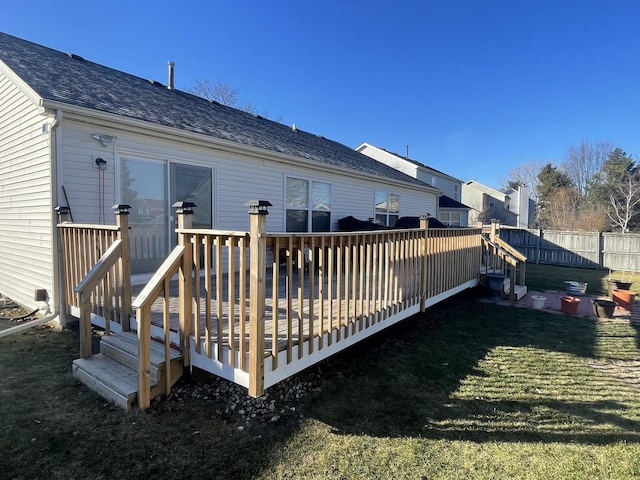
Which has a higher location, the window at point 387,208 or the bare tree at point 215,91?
the bare tree at point 215,91

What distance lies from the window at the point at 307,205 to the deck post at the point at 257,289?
5524 millimetres

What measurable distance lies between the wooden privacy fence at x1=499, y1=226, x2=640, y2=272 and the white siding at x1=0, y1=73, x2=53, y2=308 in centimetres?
1788

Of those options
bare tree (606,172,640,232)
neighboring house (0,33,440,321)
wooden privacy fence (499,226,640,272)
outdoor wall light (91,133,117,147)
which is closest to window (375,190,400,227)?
neighboring house (0,33,440,321)

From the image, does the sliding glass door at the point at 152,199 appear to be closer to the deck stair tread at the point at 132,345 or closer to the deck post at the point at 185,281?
the deck stair tread at the point at 132,345

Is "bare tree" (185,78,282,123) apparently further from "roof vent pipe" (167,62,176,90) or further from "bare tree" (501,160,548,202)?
"bare tree" (501,160,548,202)

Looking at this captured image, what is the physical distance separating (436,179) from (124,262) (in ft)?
80.4

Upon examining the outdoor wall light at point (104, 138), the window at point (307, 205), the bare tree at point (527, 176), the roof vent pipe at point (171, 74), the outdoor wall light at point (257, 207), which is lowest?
the outdoor wall light at point (257, 207)

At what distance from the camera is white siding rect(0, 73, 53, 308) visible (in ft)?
15.5

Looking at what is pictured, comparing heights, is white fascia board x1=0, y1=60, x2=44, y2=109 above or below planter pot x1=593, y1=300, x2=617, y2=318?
above

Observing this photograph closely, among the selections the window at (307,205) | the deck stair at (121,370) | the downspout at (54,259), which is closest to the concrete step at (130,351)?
the deck stair at (121,370)

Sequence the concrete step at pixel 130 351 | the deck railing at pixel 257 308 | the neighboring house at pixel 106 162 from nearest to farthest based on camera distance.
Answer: the deck railing at pixel 257 308, the concrete step at pixel 130 351, the neighboring house at pixel 106 162

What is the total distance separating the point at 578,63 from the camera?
14414 millimetres

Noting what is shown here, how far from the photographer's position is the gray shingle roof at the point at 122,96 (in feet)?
16.1

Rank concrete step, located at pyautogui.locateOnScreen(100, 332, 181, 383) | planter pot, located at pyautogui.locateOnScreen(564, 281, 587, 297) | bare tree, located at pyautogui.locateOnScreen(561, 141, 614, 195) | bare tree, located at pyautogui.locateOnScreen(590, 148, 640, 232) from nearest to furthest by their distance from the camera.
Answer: concrete step, located at pyautogui.locateOnScreen(100, 332, 181, 383)
planter pot, located at pyautogui.locateOnScreen(564, 281, 587, 297)
bare tree, located at pyautogui.locateOnScreen(590, 148, 640, 232)
bare tree, located at pyautogui.locateOnScreen(561, 141, 614, 195)
